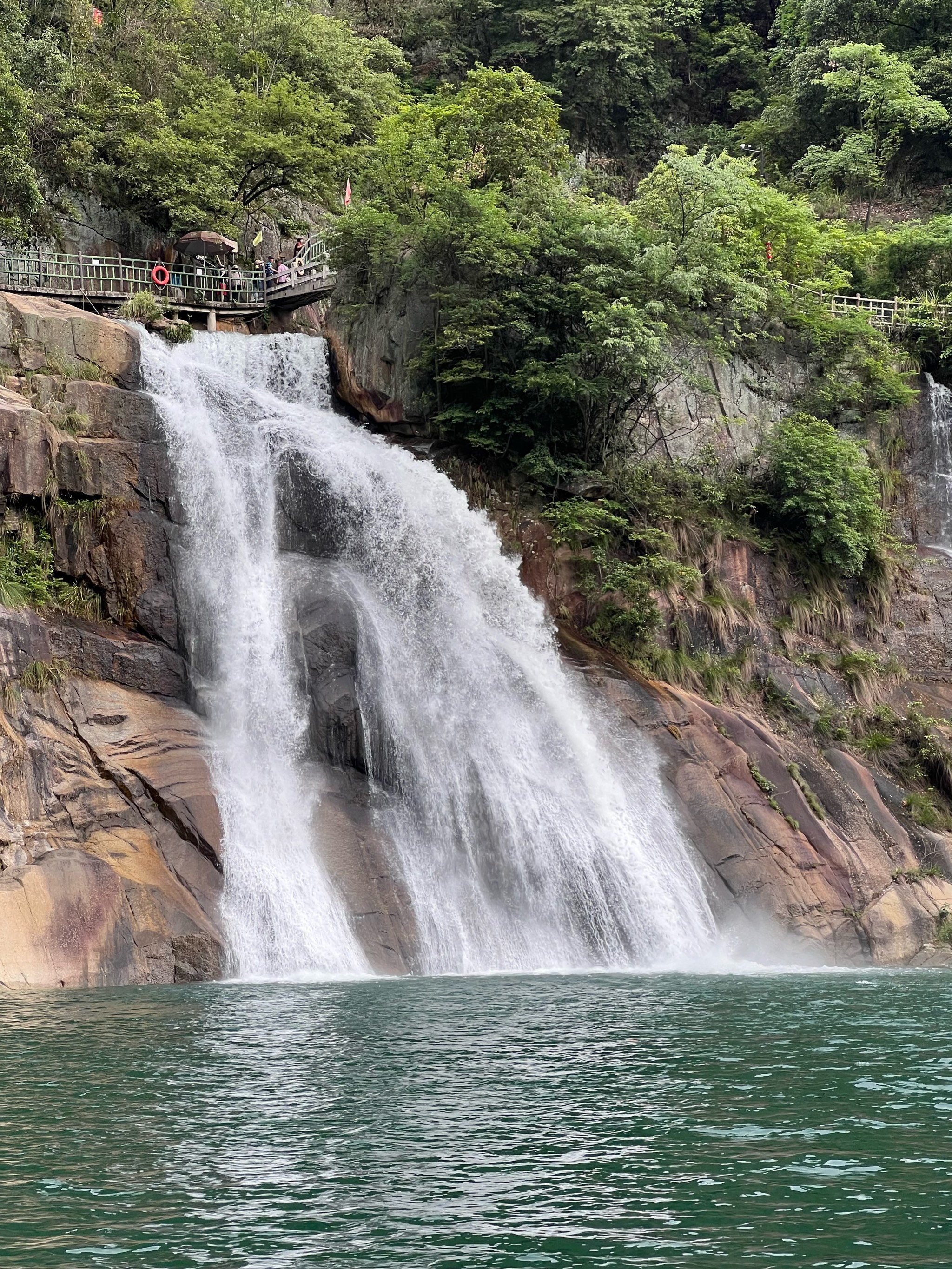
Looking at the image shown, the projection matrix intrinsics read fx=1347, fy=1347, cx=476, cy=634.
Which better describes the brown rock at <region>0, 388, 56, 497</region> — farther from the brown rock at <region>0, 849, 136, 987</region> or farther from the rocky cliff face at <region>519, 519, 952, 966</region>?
the rocky cliff face at <region>519, 519, 952, 966</region>

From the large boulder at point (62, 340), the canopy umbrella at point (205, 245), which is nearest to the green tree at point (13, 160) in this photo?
the canopy umbrella at point (205, 245)

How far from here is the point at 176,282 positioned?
41.2 meters

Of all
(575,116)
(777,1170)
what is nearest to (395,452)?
(777,1170)

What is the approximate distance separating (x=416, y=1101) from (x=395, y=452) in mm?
22380

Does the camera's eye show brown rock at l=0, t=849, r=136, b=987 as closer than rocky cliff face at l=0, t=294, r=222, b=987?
Yes

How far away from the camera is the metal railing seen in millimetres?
36438

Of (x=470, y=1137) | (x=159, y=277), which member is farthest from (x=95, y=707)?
(x=159, y=277)

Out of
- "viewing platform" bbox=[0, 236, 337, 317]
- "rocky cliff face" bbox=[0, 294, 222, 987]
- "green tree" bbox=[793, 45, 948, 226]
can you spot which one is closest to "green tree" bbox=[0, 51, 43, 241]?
"viewing platform" bbox=[0, 236, 337, 317]

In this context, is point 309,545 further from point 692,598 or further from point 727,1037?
point 727,1037

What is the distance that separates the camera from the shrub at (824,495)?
36.2m

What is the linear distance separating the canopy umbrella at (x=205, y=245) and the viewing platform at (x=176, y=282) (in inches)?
13.7

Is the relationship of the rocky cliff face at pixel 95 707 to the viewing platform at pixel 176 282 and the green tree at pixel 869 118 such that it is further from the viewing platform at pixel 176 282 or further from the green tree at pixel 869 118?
the green tree at pixel 869 118

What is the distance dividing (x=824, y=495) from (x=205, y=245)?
20.3 m

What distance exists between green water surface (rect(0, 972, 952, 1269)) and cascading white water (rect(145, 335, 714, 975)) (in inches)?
241
